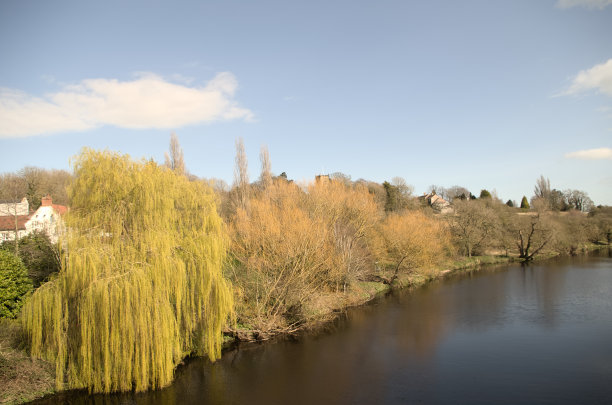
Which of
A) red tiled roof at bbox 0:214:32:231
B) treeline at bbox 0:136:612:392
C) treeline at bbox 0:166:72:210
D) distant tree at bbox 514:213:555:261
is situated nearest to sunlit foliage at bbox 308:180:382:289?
treeline at bbox 0:136:612:392

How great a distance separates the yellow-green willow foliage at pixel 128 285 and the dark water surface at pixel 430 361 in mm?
1384

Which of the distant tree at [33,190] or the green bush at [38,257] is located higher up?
the distant tree at [33,190]

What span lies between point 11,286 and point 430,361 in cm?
1693

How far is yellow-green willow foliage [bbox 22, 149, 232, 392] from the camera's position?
1085 centimetres

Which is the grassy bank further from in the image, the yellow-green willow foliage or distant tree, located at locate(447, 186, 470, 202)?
distant tree, located at locate(447, 186, 470, 202)

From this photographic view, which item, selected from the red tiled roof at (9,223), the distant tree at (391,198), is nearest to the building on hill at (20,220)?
the red tiled roof at (9,223)

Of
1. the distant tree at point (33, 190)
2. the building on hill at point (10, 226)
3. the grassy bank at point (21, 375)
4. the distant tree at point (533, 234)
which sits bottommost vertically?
the grassy bank at point (21, 375)

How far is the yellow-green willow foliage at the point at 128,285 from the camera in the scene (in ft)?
35.6

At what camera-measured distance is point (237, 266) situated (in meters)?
19.1

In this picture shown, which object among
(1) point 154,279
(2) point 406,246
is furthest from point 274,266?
(2) point 406,246

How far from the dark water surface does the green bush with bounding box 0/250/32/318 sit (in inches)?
206

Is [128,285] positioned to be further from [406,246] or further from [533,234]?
[533,234]

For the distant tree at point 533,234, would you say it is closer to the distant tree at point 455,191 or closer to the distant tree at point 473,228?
the distant tree at point 473,228

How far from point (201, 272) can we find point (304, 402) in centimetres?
546
